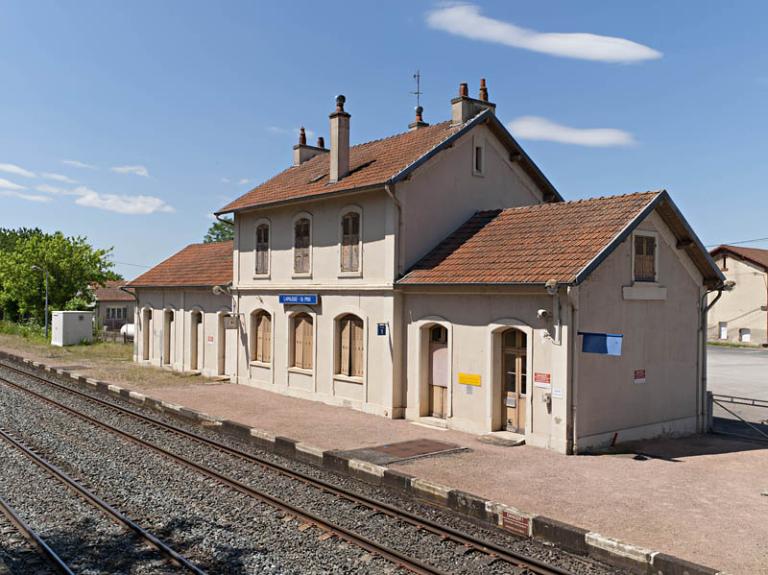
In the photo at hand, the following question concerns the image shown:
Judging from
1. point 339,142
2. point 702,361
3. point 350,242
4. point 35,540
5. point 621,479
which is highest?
point 339,142

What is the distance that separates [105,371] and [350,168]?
1316 cm

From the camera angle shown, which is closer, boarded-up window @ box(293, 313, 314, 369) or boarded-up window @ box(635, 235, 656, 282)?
boarded-up window @ box(635, 235, 656, 282)

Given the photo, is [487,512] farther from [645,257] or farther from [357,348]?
[357,348]

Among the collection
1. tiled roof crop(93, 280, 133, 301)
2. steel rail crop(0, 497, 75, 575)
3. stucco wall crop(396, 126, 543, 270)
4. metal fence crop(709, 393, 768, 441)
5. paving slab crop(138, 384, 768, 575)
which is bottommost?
metal fence crop(709, 393, 768, 441)

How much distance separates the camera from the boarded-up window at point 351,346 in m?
17.5

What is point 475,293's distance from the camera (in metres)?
14.5

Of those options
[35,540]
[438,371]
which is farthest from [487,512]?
[438,371]

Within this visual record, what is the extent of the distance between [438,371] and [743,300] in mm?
42901

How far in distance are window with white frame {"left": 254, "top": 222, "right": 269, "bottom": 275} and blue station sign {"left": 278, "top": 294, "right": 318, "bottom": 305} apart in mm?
1569

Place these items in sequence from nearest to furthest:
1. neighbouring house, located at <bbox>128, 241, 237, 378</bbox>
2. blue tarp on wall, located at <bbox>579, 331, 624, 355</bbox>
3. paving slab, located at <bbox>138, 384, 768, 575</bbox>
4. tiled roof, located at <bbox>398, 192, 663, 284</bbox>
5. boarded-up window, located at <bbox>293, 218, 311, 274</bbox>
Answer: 1. paving slab, located at <bbox>138, 384, 768, 575</bbox>
2. blue tarp on wall, located at <bbox>579, 331, 624, 355</bbox>
3. tiled roof, located at <bbox>398, 192, 663, 284</bbox>
4. boarded-up window, located at <bbox>293, 218, 311, 274</bbox>
5. neighbouring house, located at <bbox>128, 241, 237, 378</bbox>

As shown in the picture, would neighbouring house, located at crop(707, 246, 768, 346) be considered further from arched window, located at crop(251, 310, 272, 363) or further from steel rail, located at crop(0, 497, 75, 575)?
steel rail, located at crop(0, 497, 75, 575)

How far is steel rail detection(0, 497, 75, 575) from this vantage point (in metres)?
7.59

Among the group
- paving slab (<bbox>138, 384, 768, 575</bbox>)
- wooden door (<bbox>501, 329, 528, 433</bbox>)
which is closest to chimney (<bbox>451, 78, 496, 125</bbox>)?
wooden door (<bbox>501, 329, 528, 433</bbox>)

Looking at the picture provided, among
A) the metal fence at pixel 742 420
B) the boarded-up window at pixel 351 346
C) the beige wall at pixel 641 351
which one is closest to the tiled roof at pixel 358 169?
the boarded-up window at pixel 351 346
